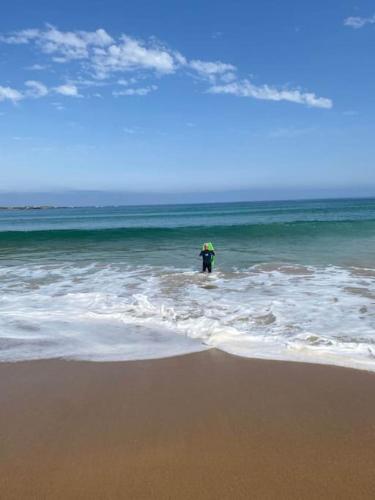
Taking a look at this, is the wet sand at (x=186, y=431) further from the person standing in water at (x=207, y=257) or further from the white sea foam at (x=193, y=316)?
the person standing in water at (x=207, y=257)

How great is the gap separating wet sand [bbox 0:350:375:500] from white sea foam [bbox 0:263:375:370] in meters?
0.51

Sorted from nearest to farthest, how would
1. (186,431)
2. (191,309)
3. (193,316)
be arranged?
(186,431) → (193,316) → (191,309)

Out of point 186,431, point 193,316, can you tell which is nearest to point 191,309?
point 193,316

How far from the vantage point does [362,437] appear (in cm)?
295

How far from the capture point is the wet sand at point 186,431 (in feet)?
8.20

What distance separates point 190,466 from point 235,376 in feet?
5.09

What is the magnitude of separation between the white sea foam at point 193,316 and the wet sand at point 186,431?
1.68 ft

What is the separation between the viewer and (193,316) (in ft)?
21.4

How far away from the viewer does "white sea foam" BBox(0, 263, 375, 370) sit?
4.92 metres

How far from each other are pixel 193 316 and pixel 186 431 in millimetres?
3449

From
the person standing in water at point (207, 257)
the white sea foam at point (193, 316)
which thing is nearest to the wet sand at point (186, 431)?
the white sea foam at point (193, 316)

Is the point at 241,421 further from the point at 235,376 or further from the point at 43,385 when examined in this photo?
the point at 43,385

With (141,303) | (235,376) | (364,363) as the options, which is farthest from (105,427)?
(141,303)

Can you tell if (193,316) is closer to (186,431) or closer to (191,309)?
(191,309)
